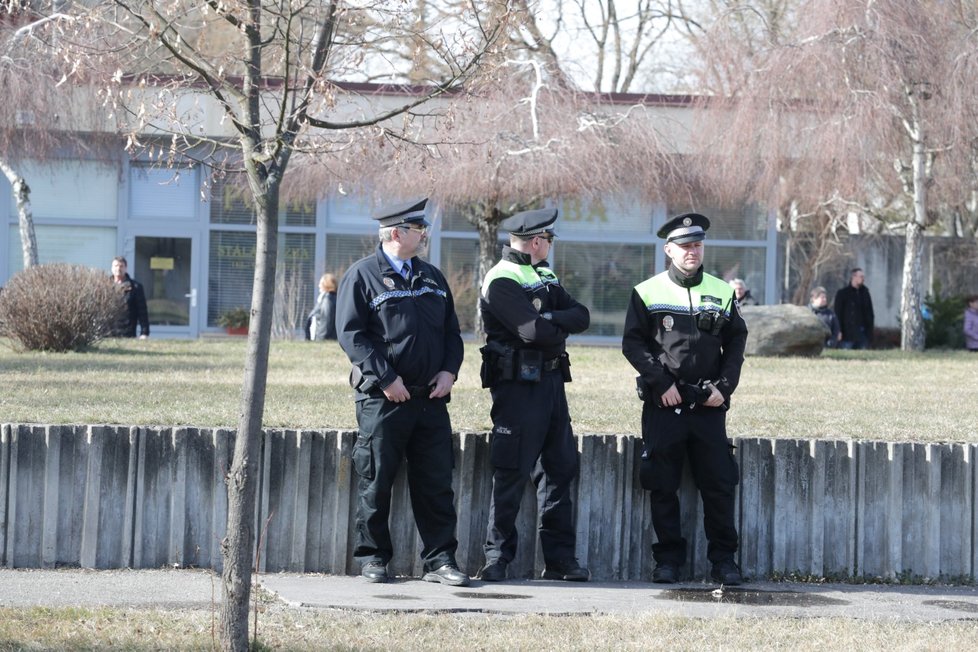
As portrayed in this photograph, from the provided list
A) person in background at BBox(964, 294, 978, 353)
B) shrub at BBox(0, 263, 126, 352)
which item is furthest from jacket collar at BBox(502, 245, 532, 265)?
person in background at BBox(964, 294, 978, 353)

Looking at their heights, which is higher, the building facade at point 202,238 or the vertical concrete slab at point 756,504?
the building facade at point 202,238

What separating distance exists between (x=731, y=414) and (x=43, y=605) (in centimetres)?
579

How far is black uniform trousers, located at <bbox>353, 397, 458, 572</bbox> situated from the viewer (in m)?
7.32

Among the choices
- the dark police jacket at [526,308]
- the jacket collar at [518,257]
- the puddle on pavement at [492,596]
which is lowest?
the puddle on pavement at [492,596]

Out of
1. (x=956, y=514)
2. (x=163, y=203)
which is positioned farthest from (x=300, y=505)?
(x=163, y=203)

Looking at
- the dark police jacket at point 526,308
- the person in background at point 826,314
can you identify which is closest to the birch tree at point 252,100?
the dark police jacket at point 526,308

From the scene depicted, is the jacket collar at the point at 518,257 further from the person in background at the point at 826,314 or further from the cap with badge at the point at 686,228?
the person in background at the point at 826,314

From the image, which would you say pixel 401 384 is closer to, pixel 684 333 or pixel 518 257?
pixel 518 257

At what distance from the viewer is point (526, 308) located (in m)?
7.48

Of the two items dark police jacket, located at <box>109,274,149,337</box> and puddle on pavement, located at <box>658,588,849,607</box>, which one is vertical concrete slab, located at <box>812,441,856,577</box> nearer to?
puddle on pavement, located at <box>658,588,849,607</box>

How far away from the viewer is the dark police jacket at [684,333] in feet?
25.3

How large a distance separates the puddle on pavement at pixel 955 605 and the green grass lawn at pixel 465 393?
1768 mm

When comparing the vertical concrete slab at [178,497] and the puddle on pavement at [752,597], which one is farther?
the vertical concrete slab at [178,497]

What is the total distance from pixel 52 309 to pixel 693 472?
1006cm
